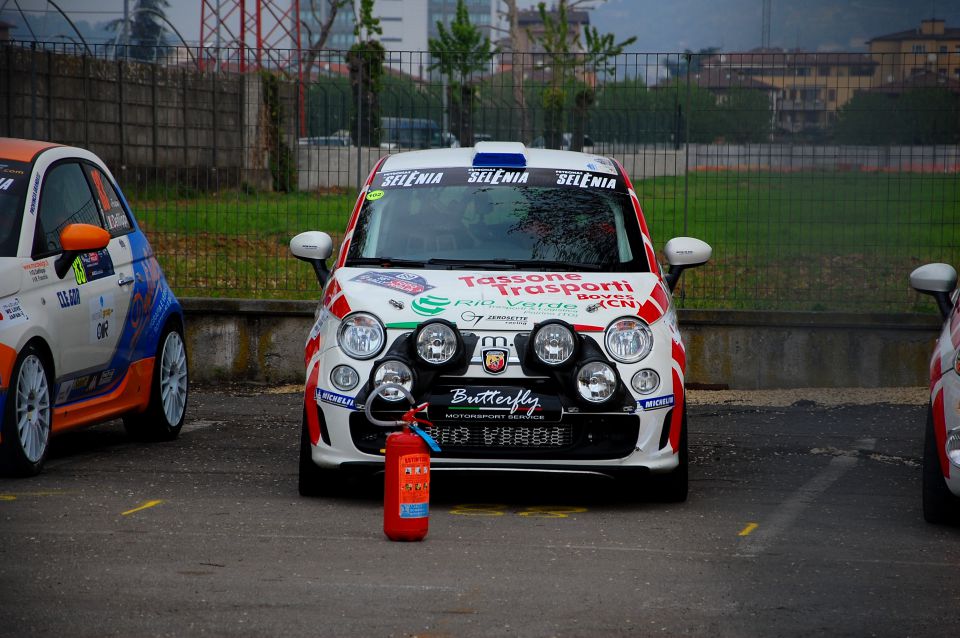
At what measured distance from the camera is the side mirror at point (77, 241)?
7.94m

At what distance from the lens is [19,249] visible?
7.76 meters

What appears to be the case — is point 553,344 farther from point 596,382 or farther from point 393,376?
point 393,376

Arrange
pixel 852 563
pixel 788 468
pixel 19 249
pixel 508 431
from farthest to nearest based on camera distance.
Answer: pixel 788 468
pixel 19 249
pixel 508 431
pixel 852 563

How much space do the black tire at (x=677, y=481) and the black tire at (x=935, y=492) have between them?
3.65ft

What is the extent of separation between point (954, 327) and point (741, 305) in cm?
571

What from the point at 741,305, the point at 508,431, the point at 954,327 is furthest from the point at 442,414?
the point at 741,305

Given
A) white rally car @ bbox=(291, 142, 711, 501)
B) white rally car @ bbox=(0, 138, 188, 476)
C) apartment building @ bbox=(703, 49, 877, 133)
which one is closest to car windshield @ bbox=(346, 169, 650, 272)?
white rally car @ bbox=(291, 142, 711, 501)

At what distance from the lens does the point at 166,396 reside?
31.0 ft

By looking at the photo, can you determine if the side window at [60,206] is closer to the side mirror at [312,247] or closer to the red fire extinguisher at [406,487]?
the side mirror at [312,247]

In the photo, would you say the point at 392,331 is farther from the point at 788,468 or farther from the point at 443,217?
the point at 788,468

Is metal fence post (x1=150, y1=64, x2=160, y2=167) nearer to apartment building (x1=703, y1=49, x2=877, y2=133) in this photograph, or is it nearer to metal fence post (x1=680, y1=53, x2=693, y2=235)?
metal fence post (x1=680, y1=53, x2=693, y2=235)

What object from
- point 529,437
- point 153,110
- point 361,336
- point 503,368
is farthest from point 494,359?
point 153,110

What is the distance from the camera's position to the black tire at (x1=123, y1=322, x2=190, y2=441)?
928cm

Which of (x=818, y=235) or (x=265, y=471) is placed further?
(x=818, y=235)
